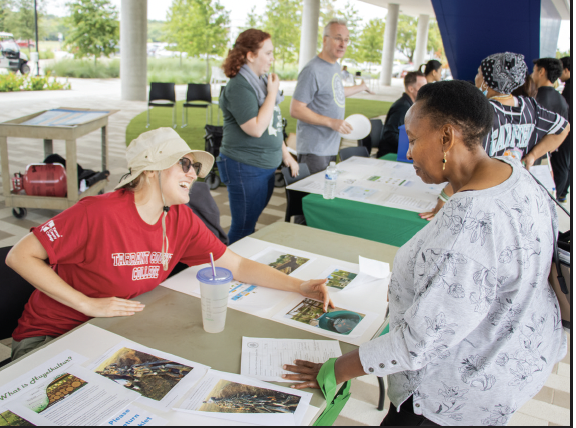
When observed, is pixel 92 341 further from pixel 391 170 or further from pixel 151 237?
pixel 391 170

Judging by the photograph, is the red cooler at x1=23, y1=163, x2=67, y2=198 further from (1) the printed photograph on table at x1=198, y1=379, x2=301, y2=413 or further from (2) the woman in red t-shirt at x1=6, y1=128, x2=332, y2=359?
(1) the printed photograph on table at x1=198, y1=379, x2=301, y2=413

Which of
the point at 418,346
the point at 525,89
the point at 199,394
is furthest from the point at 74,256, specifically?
the point at 525,89

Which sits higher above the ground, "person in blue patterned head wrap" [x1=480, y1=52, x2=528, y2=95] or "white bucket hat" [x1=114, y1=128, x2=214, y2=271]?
"person in blue patterned head wrap" [x1=480, y1=52, x2=528, y2=95]

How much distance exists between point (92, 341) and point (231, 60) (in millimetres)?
1921

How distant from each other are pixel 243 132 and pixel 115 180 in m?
3.53

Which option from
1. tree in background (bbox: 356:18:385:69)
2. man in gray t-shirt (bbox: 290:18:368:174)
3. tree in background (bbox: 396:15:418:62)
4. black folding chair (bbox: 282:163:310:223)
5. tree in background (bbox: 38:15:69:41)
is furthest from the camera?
tree in background (bbox: 396:15:418:62)

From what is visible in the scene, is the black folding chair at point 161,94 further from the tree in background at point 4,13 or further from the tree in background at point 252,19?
the tree in background at point 252,19

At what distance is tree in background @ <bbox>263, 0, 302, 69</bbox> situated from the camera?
21125 mm

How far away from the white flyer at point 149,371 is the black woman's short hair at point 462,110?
846 mm

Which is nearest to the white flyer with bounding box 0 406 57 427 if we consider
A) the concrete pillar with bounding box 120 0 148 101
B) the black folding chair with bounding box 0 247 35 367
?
the black folding chair with bounding box 0 247 35 367

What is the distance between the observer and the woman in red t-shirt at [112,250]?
135 centimetres

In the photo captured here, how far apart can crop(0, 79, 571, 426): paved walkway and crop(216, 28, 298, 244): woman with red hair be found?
4.20ft

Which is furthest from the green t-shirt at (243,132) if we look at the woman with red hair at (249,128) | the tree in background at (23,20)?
the tree in background at (23,20)

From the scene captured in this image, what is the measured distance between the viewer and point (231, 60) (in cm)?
265
